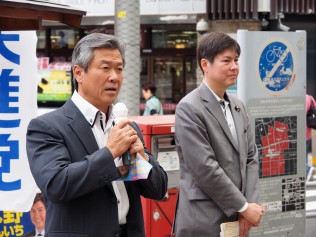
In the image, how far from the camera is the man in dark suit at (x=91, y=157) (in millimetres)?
2771

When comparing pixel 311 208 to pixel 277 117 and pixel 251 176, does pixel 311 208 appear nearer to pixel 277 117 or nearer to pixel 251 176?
pixel 277 117

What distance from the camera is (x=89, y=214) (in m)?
2.88

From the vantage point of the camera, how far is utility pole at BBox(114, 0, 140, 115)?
316 inches

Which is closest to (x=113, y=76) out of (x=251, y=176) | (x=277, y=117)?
(x=251, y=176)

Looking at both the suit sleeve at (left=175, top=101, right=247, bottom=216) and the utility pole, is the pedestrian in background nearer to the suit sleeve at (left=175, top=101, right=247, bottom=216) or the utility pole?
the utility pole

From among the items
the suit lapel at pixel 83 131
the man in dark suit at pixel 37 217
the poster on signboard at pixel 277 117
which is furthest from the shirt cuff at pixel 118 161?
the poster on signboard at pixel 277 117

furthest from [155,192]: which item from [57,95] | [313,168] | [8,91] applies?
[57,95]

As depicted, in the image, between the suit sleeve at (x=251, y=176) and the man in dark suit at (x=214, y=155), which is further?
the suit sleeve at (x=251, y=176)

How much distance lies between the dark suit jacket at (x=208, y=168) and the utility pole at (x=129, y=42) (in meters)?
3.84

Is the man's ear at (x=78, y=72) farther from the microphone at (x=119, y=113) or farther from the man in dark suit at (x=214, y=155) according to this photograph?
the man in dark suit at (x=214, y=155)

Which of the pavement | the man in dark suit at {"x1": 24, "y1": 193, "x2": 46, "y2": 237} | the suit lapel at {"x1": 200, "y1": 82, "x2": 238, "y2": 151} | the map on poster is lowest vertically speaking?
the pavement

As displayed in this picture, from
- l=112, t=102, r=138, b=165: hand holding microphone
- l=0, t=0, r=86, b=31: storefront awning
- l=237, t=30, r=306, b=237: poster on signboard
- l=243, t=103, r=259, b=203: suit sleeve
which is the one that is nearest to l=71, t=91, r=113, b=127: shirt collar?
l=112, t=102, r=138, b=165: hand holding microphone

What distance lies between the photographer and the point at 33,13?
3.80m

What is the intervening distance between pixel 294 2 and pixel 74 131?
512 inches
